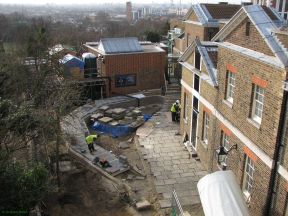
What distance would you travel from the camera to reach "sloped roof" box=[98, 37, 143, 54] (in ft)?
102

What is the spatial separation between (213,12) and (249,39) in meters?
20.0

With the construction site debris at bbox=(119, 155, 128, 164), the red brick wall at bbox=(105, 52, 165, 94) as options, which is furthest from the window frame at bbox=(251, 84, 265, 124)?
the red brick wall at bbox=(105, 52, 165, 94)

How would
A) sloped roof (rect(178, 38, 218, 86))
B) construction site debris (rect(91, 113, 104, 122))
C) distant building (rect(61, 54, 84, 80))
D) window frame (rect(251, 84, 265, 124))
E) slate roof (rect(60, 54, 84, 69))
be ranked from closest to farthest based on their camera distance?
1. window frame (rect(251, 84, 265, 124))
2. sloped roof (rect(178, 38, 218, 86))
3. construction site debris (rect(91, 113, 104, 122))
4. distant building (rect(61, 54, 84, 80))
5. slate roof (rect(60, 54, 84, 69))

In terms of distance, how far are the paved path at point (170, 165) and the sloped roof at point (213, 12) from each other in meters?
11.7

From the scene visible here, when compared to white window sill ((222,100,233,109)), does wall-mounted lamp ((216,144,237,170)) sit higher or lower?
lower

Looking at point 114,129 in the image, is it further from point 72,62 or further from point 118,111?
point 72,62

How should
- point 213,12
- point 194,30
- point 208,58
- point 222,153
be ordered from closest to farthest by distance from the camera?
point 222,153
point 208,58
point 213,12
point 194,30

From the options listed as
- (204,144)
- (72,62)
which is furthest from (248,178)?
(72,62)

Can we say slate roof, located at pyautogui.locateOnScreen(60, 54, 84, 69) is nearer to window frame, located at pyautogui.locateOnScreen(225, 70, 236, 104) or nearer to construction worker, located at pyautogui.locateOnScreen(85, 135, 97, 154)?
construction worker, located at pyautogui.locateOnScreen(85, 135, 97, 154)

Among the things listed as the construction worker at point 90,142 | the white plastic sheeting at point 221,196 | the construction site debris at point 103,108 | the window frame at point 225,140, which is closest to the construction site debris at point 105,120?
the construction site debris at point 103,108

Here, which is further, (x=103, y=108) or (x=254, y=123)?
(x=103, y=108)

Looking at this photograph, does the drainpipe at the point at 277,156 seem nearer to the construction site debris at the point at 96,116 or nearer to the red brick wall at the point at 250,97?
the red brick wall at the point at 250,97

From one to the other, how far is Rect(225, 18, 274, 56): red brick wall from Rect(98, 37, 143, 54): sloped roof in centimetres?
1828

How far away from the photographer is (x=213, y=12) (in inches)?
1219
